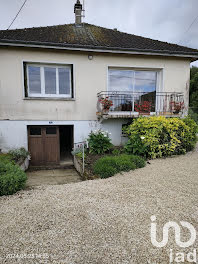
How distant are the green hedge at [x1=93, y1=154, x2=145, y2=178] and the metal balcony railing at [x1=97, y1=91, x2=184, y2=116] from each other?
8.65 ft

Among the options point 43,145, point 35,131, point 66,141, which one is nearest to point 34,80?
point 35,131

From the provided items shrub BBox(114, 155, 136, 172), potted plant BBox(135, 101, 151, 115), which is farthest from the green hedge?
potted plant BBox(135, 101, 151, 115)

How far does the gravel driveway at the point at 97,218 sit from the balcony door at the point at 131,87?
4490mm

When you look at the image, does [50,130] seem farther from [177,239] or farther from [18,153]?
[177,239]

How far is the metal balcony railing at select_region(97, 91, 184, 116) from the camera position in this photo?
7897 mm

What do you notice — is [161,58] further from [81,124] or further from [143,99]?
[81,124]

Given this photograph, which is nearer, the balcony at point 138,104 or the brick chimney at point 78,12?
the balcony at point 138,104

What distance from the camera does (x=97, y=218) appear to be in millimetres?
2811

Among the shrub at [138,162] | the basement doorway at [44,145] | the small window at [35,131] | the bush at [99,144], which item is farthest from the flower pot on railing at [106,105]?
the small window at [35,131]

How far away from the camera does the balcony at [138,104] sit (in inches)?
299

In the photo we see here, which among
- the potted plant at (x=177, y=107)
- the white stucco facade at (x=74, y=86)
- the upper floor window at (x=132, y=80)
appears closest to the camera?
the white stucco facade at (x=74, y=86)

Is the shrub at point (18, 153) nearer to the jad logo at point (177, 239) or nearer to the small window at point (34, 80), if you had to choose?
the small window at point (34, 80)

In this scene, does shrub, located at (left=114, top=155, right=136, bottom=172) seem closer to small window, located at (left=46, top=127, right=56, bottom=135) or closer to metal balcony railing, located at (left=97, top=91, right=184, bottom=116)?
metal balcony railing, located at (left=97, top=91, right=184, bottom=116)

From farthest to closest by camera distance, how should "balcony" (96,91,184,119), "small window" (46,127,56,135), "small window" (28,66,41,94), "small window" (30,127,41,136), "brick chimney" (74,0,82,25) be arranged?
"brick chimney" (74,0,82,25), "small window" (46,127,56,135), "small window" (30,127,41,136), "balcony" (96,91,184,119), "small window" (28,66,41,94)
